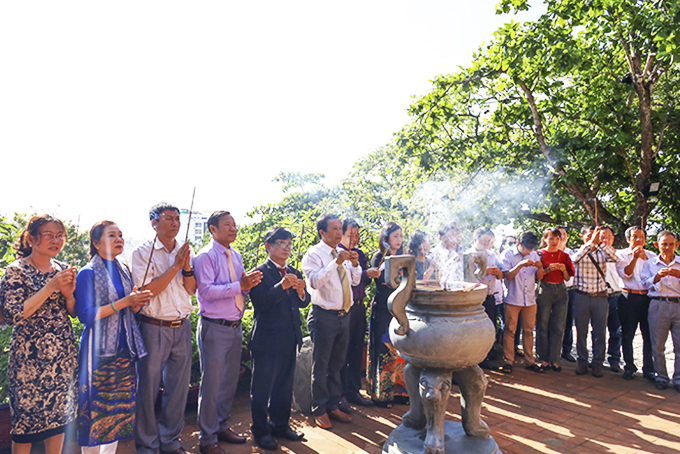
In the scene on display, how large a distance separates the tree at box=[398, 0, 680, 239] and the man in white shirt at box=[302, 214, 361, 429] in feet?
17.6

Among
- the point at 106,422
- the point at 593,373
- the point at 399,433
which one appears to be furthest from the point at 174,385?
the point at 593,373

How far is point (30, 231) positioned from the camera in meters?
2.94

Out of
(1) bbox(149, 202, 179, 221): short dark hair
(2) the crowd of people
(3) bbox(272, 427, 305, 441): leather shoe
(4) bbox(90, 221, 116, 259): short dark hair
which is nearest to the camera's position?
(2) the crowd of people

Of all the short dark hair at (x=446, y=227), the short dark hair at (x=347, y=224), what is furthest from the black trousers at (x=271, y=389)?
the short dark hair at (x=446, y=227)

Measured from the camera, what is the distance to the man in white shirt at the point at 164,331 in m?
3.30

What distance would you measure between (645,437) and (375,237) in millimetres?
3747

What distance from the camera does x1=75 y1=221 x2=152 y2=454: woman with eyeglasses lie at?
2979 mm

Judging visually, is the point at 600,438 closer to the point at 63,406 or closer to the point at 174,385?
the point at 174,385

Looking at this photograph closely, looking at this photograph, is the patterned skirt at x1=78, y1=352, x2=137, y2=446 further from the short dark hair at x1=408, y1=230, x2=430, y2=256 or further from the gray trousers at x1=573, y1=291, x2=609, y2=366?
the gray trousers at x1=573, y1=291, x2=609, y2=366

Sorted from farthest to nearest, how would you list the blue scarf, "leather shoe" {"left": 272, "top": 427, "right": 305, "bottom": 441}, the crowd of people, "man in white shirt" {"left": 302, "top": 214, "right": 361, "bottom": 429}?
"man in white shirt" {"left": 302, "top": 214, "right": 361, "bottom": 429}, "leather shoe" {"left": 272, "top": 427, "right": 305, "bottom": 441}, the blue scarf, the crowd of people

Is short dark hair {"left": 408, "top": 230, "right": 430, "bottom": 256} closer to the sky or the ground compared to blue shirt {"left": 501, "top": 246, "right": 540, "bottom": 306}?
closer to the sky

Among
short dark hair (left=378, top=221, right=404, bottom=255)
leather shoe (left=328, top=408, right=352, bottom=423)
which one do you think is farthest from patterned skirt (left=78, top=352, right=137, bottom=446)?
short dark hair (left=378, top=221, right=404, bottom=255)

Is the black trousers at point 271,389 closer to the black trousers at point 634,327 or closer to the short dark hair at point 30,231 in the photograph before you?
the short dark hair at point 30,231

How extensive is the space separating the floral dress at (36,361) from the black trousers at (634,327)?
6.43 metres
